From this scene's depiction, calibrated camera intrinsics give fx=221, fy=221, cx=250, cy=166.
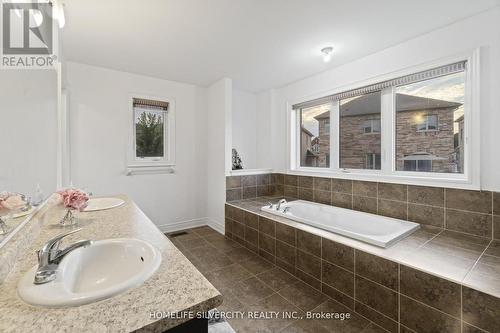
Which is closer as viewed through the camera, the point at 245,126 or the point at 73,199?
the point at 73,199

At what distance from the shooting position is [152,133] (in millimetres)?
3422

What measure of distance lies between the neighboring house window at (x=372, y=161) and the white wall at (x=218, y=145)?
1.87 m

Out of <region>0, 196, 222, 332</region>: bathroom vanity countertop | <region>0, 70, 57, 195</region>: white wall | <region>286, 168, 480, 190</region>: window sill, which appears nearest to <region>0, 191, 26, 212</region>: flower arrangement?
<region>0, 70, 57, 195</region>: white wall

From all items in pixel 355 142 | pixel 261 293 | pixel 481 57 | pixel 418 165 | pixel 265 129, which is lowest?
pixel 261 293

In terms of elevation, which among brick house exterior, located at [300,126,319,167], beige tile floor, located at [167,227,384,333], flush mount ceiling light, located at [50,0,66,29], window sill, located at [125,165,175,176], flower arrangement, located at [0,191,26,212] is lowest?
beige tile floor, located at [167,227,384,333]

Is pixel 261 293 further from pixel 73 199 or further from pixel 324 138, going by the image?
pixel 324 138

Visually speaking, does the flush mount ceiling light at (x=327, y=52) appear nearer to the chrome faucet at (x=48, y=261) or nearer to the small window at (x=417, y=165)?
the small window at (x=417, y=165)

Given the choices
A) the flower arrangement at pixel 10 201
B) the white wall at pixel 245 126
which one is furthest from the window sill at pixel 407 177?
the flower arrangement at pixel 10 201

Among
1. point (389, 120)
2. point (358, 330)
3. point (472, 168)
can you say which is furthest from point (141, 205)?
point (472, 168)

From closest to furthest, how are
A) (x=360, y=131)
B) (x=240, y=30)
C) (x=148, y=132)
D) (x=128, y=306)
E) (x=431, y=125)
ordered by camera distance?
(x=128, y=306) < (x=240, y=30) < (x=431, y=125) < (x=360, y=131) < (x=148, y=132)

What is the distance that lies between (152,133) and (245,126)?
1.58 m

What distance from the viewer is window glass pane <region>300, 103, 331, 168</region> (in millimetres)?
3245

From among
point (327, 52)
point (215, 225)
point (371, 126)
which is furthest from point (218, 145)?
point (371, 126)

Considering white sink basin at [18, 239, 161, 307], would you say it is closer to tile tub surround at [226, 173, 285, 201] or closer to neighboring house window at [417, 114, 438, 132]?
tile tub surround at [226, 173, 285, 201]
